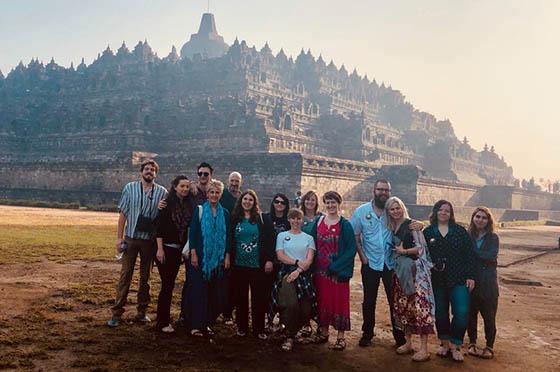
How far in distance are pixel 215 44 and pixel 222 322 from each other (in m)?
93.0

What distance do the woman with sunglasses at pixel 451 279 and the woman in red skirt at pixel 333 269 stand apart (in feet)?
3.39

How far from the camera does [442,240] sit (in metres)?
6.17

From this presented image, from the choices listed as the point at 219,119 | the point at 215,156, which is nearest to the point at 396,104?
the point at 219,119

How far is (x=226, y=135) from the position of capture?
40.2m

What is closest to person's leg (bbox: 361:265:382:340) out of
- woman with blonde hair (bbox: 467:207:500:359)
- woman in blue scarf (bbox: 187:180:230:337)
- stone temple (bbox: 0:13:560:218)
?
woman with blonde hair (bbox: 467:207:500:359)

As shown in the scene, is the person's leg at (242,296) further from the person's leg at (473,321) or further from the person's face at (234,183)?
the person's leg at (473,321)

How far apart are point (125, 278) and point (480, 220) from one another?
4652mm

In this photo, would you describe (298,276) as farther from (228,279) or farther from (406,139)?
(406,139)

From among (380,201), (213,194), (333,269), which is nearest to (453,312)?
(333,269)

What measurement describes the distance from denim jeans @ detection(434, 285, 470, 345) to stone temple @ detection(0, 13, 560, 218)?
22.3 metres

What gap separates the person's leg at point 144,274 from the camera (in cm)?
679

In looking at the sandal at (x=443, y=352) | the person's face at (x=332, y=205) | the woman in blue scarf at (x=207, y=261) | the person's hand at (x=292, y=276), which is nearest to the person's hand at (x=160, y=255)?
the woman in blue scarf at (x=207, y=261)

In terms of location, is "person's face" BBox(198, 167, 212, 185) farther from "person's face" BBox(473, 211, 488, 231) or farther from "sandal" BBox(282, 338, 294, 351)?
"person's face" BBox(473, 211, 488, 231)

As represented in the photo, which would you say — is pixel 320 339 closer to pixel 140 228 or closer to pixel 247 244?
pixel 247 244
